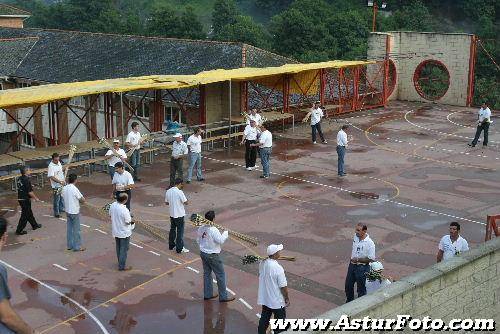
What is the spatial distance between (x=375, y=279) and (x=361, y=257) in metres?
0.48

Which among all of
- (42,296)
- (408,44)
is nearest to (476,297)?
(42,296)

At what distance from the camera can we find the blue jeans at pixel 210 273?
12.8m

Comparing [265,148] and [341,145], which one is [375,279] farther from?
[341,145]

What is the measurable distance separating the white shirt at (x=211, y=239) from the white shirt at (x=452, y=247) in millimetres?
3948

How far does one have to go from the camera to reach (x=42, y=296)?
1356 centimetres

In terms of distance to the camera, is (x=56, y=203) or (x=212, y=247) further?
(x=56, y=203)

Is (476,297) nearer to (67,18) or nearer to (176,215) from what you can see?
(176,215)

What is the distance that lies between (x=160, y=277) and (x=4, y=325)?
7482 millimetres

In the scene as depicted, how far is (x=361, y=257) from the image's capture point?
1223cm

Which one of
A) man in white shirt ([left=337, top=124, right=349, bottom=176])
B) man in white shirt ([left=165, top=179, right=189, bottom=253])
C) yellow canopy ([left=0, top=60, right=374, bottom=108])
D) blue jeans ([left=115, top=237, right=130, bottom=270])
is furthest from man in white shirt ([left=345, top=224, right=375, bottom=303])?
yellow canopy ([left=0, top=60, right=374, bottom=108])

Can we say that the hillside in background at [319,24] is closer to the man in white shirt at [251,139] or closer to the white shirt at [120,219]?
the man in white shirt at [251,139]

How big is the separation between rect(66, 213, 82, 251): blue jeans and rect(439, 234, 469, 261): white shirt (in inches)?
310

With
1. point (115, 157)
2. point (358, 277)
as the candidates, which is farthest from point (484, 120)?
point (358, 277)

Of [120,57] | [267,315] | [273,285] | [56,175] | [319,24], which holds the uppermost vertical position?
[319,24]
